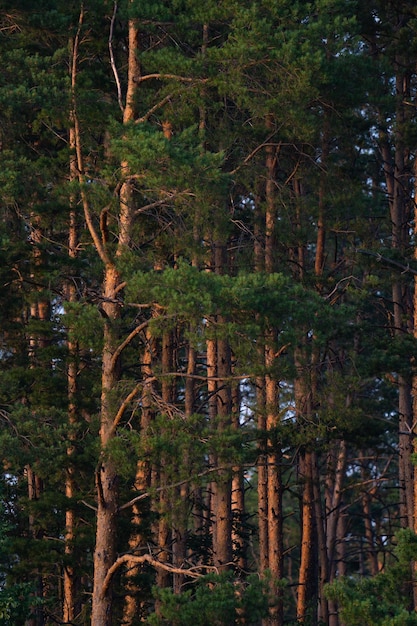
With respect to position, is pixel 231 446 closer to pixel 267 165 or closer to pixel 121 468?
pixel 121 468

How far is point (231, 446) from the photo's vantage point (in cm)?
1526

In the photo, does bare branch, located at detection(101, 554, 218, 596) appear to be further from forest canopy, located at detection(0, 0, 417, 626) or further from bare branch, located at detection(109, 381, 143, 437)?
bare branch, located at detection(109, 381, 143, 437)

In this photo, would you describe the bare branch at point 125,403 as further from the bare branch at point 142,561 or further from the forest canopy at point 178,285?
the bare branch at point 142,561

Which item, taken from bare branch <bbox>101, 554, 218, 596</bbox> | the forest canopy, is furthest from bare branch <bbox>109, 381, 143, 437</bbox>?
bare branch <bbox>101, 554, 218, 596</bbox>

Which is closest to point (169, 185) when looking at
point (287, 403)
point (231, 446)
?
point (231, 446)

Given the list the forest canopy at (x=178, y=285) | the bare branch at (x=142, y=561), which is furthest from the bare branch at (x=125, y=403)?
the bare branch at (x=142, y=561)

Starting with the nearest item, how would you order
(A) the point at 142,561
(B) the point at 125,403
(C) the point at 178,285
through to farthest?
(C) the point at 178,285 < (B) the point at 125,403 < (A) the point at 142,561

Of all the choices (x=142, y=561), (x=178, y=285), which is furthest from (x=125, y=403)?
(x=142, y=561)

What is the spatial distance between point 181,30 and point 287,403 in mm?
7843

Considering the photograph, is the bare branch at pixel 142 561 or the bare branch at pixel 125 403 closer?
the bare branch at pixel 142 561

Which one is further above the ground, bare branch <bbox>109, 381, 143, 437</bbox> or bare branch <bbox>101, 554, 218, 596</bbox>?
bare branch <bbox>109, 381, 143, 437</bbox>

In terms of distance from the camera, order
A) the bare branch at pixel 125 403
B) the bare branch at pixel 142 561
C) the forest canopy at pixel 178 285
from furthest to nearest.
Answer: the bare branch at pixel 125 403
the bare branch at pixel 142 561
the forest canopy at pixel 178 285

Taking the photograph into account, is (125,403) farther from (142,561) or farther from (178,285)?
(142,561)

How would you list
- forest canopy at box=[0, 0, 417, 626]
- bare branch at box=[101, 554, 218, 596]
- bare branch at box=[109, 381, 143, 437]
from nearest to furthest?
forest canopy at box=[0, 0, 417, 626], bare branch at box=[101, 554, 218, 596], bare branch at box=[109, 381, 143, 437]
